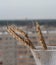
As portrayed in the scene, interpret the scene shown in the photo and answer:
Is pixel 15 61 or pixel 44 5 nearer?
pixel 44 5

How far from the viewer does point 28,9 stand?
54.7 inches

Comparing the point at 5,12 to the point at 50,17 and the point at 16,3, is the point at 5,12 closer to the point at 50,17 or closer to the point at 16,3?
the point at 16,3

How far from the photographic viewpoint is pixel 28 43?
0.79 metres

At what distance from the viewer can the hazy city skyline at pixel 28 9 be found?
1317 mm

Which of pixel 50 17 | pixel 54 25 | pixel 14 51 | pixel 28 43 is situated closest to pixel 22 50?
pixel 14 51

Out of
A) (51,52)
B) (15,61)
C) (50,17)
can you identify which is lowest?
(15,61)

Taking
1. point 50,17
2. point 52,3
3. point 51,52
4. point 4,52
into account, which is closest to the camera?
point 51,52

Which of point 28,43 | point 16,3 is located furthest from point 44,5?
point 28,43

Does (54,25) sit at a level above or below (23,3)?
below

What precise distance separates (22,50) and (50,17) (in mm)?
710

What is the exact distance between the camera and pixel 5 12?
132 cm

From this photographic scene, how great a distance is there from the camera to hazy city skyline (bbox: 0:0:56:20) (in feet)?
4.32

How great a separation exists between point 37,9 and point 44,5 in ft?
0.21

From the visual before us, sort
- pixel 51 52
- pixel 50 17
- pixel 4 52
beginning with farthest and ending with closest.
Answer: pixel 4 52
pixel 50 17
pixel 51 52
